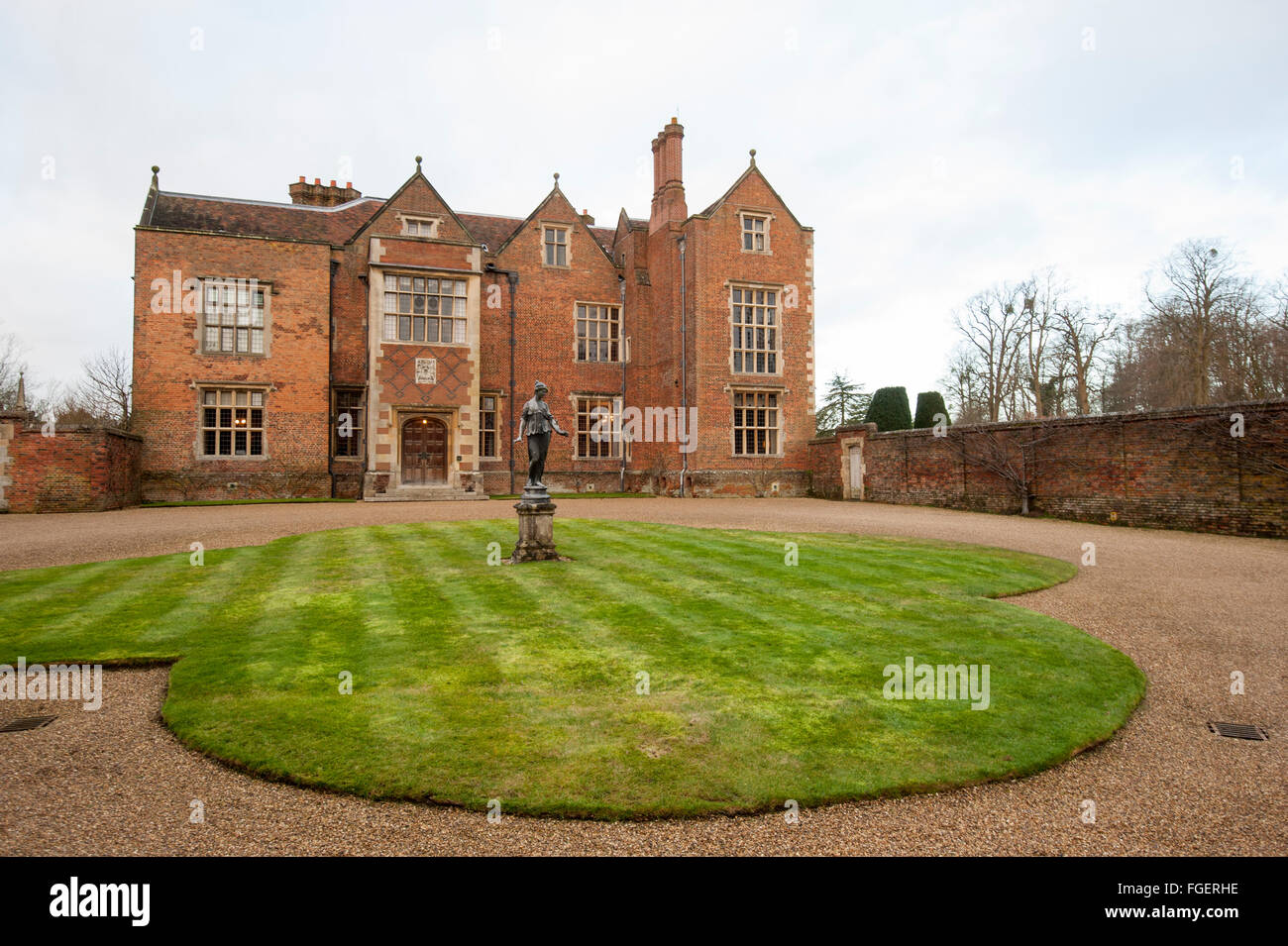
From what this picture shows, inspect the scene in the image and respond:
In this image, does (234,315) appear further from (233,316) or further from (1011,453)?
(1011,453)

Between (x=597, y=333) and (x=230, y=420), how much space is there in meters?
12.9

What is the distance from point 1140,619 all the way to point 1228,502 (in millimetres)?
8798

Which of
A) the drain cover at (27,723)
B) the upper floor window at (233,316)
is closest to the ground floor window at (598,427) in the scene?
the upper floor window at (233,316)

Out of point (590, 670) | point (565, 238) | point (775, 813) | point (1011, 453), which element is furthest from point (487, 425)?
point (775, 813)

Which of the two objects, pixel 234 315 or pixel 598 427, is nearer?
pixel 234 315

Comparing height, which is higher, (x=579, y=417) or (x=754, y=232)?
(x=754, y=232)

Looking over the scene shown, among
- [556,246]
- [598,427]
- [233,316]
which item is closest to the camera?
[233,316]

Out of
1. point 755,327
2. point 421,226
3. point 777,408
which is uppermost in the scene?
point 421,226

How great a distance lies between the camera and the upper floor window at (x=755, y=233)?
81.6 ft

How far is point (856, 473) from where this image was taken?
23062 millimetres

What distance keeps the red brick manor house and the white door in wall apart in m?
2.31

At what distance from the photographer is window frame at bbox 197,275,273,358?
71.5ft

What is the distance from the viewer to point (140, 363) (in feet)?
69.1
